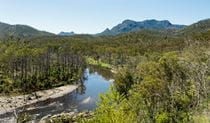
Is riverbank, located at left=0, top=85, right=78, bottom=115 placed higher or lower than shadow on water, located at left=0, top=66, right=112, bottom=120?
higher

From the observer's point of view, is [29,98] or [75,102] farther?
[75,102]

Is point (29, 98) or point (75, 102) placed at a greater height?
point (29, 98)

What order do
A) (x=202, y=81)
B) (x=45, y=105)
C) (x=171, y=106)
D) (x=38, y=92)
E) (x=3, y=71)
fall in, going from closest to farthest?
(x=202, y=81) < (x=171, y=106) < (x=45, y=105) < (x=38, y=92) < (x=3, y=71)

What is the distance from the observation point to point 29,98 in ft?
311

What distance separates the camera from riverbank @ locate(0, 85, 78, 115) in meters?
85.5

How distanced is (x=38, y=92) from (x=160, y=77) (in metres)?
52.0

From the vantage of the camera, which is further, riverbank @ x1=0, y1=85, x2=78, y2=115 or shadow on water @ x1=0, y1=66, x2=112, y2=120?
riverbank @ x1=0, y1=85, x2=78, y2=115

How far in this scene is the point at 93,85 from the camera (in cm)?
13412

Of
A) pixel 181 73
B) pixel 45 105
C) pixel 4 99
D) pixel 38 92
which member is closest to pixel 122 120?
pixel 181 73

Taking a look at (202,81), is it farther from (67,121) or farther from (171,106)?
(67,121)

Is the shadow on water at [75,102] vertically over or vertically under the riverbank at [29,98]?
under

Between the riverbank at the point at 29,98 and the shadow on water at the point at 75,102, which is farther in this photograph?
the riverbank at the point at 29,98

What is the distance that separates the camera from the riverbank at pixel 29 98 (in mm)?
85500

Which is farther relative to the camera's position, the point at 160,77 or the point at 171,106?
the point at 160,77
